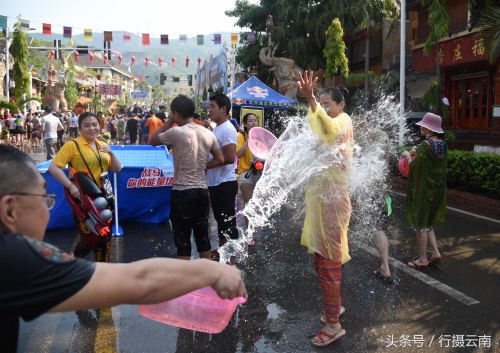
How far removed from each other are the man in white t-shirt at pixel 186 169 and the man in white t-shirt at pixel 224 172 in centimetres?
52

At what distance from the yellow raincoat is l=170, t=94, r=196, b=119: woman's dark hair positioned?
146cm

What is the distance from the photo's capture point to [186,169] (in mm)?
4594

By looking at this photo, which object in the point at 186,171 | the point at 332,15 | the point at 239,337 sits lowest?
the point at 239,337

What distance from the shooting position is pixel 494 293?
4734 mm

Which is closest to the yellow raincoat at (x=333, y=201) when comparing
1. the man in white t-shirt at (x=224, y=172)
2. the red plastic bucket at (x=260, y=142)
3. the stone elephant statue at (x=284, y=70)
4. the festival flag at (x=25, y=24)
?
the man in white t-shirt at (x=224, y=172)

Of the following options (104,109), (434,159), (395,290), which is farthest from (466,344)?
(104,109)

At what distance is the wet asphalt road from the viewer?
3721mm

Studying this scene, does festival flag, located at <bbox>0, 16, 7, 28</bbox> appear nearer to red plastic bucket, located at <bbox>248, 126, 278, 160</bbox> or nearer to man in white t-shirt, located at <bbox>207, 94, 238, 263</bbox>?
red plastic bucket, located at <bbox>248, 126, 278, 160</bbox>

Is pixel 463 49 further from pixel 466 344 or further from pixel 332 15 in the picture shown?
pixel 466 344

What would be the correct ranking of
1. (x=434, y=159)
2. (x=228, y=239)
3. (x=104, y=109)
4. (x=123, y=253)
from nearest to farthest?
(x=434, y=159), (x=228, y=239), (x=123, y=253), (x=104, y=109)

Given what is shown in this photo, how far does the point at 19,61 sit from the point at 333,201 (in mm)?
33275

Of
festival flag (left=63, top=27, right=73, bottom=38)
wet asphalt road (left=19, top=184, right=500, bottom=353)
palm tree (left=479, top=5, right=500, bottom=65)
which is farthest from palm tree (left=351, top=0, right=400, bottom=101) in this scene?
wet asphalt road (left=19, top=184, right=500, bottom=353)

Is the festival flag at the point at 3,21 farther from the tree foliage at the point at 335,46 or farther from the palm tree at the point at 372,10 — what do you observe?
the palm tree at the point at 372,10

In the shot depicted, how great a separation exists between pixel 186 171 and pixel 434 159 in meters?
2.65
